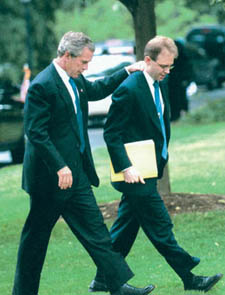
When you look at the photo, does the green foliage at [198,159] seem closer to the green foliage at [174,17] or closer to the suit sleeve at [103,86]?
the suit sleeve at [103,86]

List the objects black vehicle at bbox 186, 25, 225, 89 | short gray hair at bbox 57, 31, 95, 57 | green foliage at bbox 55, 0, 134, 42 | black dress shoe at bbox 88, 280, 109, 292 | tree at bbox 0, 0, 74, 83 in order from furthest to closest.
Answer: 1. green foliage at bbox 55, 0, 134, 42
2. tree at bbox 0, 0, 74, 83
3. black vehicle at bbox 186, 25, 225, 89
4. black dress shoe at bbox 88, 280, 109, 292
5. short gray hair at bbox 57, 31, 95, 57

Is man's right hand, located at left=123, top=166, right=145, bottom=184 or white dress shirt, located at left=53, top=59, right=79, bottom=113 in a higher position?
white dress shirt, located at left=53, top=59, right=79, bottom=113

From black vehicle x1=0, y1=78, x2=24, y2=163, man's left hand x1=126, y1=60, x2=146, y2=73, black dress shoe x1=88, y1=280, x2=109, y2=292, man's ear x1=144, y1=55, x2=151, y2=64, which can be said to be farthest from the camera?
black vehicle x1=0, y1=78, x2=24, y2=163

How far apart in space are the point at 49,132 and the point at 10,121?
1111 cm

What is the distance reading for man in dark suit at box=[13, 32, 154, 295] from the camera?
6293 mm

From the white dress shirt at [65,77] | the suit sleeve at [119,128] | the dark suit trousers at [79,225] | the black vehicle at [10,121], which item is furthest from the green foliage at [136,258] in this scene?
the black vehicle at [10,121]

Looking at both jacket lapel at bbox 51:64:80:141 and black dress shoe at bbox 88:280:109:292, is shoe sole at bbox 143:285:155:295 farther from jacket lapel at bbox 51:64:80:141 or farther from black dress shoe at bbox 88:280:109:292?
jacket lapel at bbox 51:64:80:141

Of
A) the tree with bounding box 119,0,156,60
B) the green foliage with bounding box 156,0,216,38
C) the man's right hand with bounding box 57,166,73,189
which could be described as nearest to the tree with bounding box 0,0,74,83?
the green foliage with bounding box 156,0,216,38

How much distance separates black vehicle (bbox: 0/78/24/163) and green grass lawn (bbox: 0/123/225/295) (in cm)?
228

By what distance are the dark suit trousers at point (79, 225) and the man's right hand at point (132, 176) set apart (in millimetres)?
285

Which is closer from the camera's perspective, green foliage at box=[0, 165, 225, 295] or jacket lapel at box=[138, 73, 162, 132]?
jacket lapel at box=[138, 73, 162, 132]

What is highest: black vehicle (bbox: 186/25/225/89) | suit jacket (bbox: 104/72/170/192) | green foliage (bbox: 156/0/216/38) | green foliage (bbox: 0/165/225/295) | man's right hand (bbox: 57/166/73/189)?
suit jacket (bbox: 104/72/170/192)

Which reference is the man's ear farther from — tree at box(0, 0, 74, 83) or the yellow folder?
tree at box(0, 0, 74, 83)

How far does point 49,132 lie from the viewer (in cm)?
640
